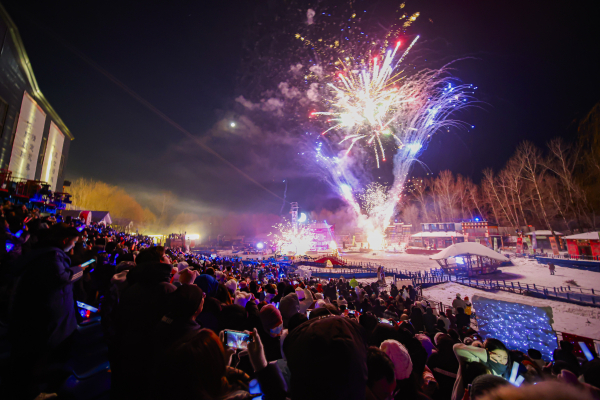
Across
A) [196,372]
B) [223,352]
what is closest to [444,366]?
[223,352]

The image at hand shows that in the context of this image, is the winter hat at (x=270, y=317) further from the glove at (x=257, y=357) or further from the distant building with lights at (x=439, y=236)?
the distant building with lights at (x=439, y=236)

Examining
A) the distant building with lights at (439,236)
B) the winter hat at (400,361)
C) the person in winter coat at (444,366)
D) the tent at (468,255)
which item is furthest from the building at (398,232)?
the winter hat at (400,361)

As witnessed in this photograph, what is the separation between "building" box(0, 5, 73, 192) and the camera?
1748 cm

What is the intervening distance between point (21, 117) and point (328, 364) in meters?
31.5

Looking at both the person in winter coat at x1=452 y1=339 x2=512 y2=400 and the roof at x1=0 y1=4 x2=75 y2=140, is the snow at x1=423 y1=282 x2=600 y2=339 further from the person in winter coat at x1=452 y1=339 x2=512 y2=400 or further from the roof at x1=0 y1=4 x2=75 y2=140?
the roof at x1=0 y1=4 x2=75 y2=140

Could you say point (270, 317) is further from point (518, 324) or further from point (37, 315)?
point (518, 324)

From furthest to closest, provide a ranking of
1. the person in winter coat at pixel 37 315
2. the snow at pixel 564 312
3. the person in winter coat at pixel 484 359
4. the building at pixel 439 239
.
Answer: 1. the building at pixel 439 239
2. the snow at pixel 564 312
3. the person in winter coat at pixel 37 315
4. the person in winter coat at pixel 484 359

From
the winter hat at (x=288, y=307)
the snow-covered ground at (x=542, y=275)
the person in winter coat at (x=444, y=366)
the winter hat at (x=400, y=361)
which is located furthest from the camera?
the snow-covered ground at (x=542, y=275)

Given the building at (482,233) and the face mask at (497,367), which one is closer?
the face mask at (497,367)

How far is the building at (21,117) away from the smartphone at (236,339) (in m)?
26.8

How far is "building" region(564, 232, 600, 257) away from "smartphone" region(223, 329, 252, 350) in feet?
112

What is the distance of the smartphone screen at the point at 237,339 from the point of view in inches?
85.4

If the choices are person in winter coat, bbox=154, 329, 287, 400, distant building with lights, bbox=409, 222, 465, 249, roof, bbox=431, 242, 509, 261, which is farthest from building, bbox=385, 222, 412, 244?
person in winter coat, bbox=154, 329, 287, 400

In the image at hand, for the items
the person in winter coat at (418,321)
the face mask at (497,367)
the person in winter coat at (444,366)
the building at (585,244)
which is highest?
the building at (585,244)
